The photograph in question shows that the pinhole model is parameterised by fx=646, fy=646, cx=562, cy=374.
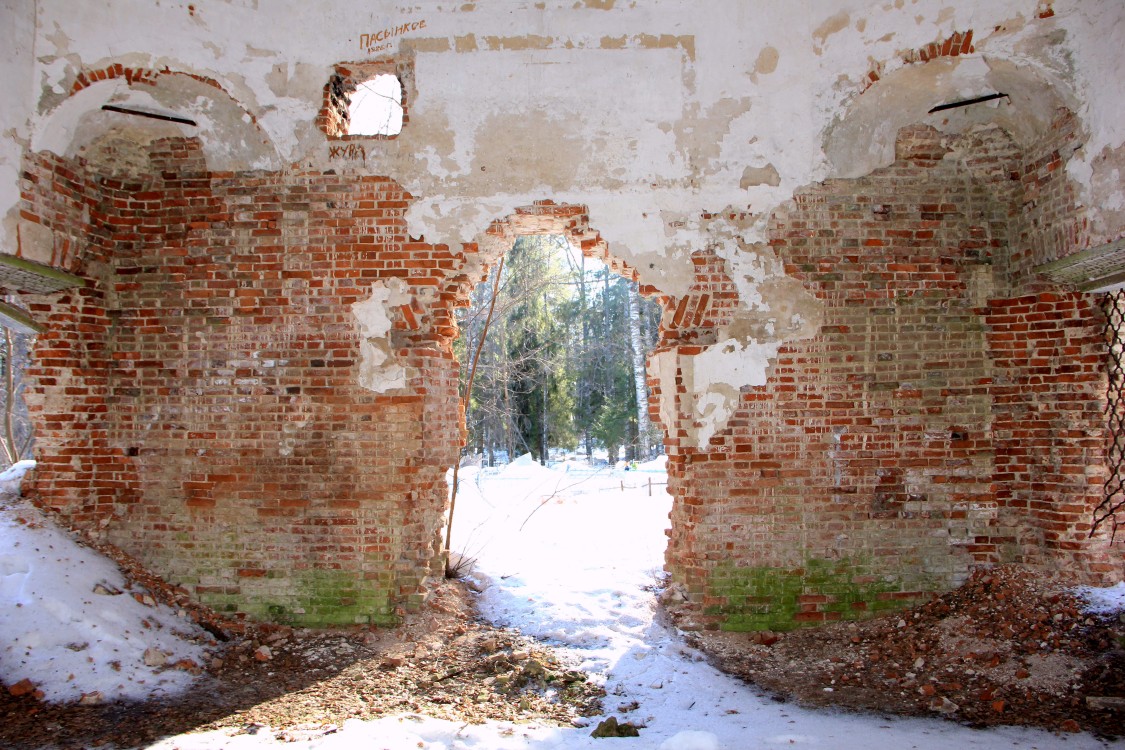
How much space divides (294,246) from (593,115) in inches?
97.7

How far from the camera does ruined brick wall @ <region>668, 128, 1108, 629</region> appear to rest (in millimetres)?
4738

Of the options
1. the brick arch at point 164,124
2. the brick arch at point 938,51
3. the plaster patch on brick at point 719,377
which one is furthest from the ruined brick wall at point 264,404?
the brick arch at point 938,51

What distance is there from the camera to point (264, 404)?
191 inches

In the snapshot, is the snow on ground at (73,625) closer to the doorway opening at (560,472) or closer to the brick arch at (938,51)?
the doorway opening at (560,472)

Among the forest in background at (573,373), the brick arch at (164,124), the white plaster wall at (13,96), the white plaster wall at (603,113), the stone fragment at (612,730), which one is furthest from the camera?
the forest in background at (573,373)

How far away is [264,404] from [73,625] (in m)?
1.78

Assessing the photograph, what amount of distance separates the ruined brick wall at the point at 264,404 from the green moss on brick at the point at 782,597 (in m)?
2.22

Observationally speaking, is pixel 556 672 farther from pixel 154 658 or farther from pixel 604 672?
pixel 154 658

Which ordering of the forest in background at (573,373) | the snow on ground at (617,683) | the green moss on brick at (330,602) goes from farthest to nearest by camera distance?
the forest in background at (573,373), the green moss on brick at (330,602), the snow on ground at (617,683)

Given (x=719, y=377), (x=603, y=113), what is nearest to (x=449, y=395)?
(x=719, y=377)

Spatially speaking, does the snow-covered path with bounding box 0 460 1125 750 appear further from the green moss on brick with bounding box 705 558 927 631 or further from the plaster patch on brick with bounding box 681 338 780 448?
the plaster patch on brick with bounding box 681 338 780 448

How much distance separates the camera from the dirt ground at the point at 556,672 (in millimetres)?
3559

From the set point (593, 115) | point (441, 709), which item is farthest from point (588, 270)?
point (441, 709)

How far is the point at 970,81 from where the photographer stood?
4684mm
